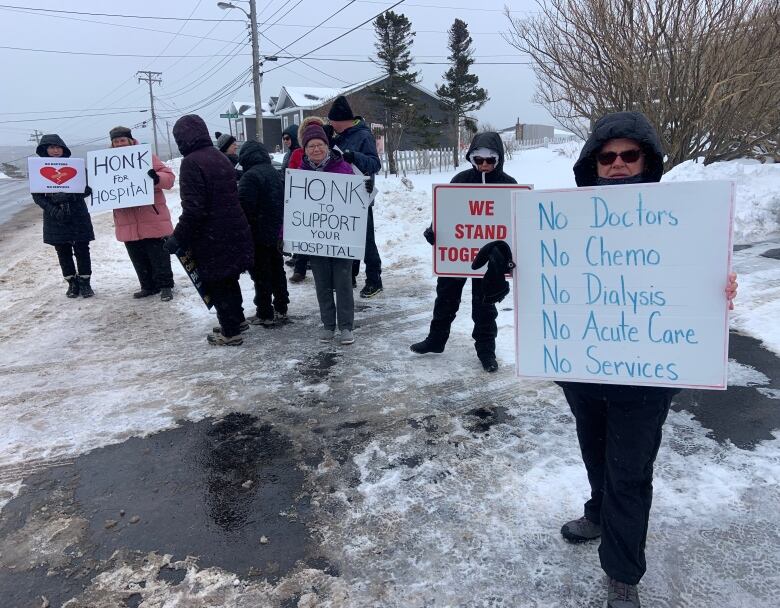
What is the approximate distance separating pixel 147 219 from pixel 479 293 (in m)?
4.25

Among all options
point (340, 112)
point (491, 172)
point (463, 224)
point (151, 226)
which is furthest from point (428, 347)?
point (151, 226)

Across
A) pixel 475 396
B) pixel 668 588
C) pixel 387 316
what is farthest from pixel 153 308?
pixel 668 588

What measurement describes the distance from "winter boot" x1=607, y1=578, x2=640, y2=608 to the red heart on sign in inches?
281

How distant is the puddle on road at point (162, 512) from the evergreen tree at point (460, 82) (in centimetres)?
2731

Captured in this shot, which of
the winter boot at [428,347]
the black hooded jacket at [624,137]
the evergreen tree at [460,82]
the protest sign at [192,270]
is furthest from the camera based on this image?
the evergreen tree at [460,82]

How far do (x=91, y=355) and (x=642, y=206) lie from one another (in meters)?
4.86

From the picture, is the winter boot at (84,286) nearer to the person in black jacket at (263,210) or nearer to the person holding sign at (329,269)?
the person in black jacket at (263,210)

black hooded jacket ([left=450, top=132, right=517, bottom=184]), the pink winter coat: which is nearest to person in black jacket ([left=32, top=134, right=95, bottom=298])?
the pink winter coat

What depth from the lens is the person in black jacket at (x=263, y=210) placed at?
17.2ft

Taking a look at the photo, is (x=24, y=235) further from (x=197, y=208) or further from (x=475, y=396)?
(x=475, y=396)

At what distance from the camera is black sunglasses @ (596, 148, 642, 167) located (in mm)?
2012

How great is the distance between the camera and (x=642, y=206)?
6.63 feet

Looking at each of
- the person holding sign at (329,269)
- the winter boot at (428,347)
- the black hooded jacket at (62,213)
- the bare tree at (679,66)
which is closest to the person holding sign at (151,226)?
the black hooded jacket at (62,213)

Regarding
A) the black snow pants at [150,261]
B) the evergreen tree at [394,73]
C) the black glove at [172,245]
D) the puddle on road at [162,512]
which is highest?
the evergreen tree at [394,73]
